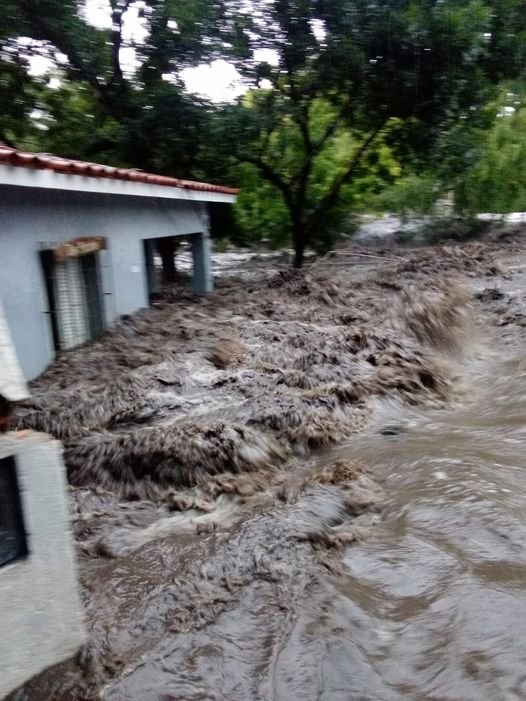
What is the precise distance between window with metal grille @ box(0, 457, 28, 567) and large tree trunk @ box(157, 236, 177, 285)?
13.5 metres

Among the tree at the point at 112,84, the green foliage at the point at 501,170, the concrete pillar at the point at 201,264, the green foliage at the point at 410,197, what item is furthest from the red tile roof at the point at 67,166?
the green foliage at the point at 501,170

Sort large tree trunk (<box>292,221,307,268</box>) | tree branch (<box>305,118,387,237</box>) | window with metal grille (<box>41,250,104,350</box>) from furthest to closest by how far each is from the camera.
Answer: large tree trunk (<box>292,221,307,268</box>) → tree branch (<box>305,118,387,237</box>) → window with metal grille (<box>41,250,104,350</box>)

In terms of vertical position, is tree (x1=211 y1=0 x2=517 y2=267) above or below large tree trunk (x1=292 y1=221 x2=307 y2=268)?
above

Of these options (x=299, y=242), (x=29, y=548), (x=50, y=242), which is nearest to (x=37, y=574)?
(x=29, y=548)

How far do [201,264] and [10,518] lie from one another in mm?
11119

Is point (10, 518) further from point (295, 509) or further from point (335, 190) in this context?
point (335, 190)

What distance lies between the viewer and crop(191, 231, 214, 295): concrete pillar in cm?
1297

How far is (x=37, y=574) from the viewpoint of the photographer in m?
2.33

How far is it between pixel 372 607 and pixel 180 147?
13.0m

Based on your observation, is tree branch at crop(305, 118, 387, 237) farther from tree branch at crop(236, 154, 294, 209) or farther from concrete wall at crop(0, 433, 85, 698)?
concrete wall at crop(0, 433, 85, 698)

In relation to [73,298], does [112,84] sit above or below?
above

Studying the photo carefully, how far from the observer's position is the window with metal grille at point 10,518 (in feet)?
7.25

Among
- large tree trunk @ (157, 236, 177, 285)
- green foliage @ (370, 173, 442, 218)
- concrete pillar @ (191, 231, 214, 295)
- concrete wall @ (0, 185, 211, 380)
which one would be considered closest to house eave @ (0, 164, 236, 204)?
concrete wall @ (0, 185, 211, 380)

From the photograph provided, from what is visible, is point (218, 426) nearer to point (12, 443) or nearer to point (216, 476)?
point (216, 476)
